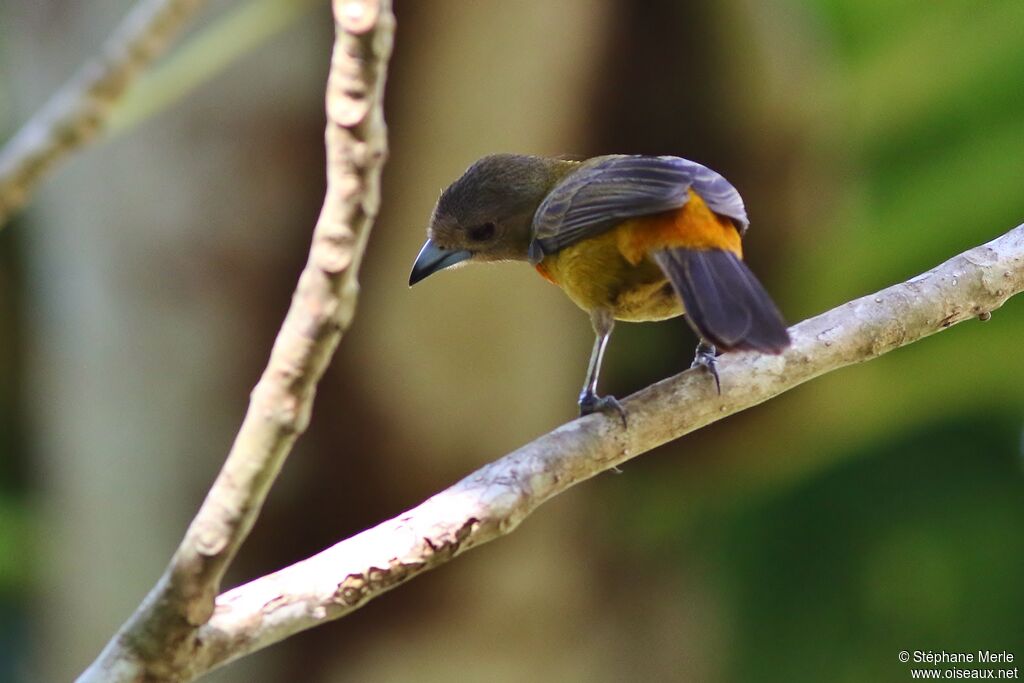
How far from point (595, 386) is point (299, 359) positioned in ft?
5.02

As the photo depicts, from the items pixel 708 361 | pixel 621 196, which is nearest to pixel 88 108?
pixel 621 196

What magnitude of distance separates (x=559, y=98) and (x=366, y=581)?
311cm

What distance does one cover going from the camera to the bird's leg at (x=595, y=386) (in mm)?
2730

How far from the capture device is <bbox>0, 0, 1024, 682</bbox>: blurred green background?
4.79 meters

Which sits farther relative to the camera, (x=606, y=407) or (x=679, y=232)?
(x=679, y=232)

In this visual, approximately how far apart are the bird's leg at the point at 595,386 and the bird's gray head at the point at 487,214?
1.65 ft

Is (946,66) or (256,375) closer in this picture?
(256,375)

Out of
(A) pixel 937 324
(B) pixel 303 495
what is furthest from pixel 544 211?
A: (B) pixel 303 495

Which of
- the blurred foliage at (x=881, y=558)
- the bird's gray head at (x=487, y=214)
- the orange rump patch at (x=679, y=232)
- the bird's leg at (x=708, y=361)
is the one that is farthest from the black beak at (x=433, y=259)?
the blurred foliage at (x=881, y=558)

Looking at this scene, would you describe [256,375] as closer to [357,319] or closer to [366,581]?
[357,319]

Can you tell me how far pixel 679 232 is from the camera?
117 inches

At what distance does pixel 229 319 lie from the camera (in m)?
4.83

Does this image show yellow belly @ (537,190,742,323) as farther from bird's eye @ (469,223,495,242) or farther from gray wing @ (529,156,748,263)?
bird's eye @ (469,223,495,242)

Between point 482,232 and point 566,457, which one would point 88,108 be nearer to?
point 566,457
